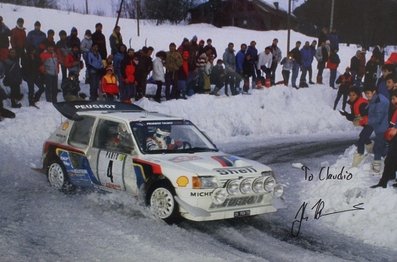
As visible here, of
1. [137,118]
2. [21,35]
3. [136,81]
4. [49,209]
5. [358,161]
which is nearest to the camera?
[49,209]

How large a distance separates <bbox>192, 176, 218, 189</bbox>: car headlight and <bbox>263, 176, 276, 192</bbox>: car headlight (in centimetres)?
85

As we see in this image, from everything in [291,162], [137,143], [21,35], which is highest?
[21,35]

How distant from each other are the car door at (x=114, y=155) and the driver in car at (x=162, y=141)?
295 mm

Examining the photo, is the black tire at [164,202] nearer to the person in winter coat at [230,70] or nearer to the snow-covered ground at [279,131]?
the snow-covered ground at [279,131]

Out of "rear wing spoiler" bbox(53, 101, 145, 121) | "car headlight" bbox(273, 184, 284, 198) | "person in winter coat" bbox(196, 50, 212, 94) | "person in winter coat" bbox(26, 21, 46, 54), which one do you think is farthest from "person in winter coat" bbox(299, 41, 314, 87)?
"car headlight" bbox(273, 184, 284, 198)

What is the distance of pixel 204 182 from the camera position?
23.7 ft

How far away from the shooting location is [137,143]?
8203mm

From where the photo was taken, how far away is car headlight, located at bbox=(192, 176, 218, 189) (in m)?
7.19

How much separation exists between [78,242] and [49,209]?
170cm

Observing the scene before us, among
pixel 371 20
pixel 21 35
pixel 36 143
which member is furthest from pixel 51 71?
pixel 371 20

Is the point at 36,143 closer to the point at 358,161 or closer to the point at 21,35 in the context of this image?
the point at 21,35

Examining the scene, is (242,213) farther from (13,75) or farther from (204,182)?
(13,75)
